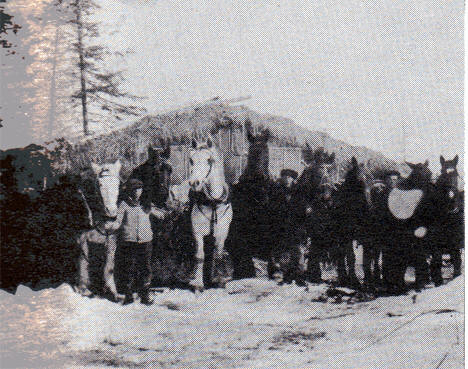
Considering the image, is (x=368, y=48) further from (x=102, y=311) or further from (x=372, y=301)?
(x=102, y=311)

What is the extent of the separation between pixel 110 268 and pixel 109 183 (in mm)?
900

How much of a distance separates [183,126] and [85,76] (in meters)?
1.22

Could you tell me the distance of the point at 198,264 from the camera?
4.99 meters

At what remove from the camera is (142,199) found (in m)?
5.04

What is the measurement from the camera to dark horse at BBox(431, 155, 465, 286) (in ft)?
16.1

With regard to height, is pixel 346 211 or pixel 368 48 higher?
pixel 368 48

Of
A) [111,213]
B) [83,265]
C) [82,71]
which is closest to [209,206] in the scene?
[111,213]

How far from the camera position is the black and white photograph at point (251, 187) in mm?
4871

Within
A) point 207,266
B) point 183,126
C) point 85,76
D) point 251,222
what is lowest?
point 207,266

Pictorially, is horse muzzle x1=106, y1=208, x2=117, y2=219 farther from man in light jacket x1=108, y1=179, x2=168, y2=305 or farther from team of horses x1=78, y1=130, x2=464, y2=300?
team of horses x1=78, y1=130, x2=464, y2=300

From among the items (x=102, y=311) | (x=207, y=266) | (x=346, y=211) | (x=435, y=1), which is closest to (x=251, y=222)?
(x=207, y=266)

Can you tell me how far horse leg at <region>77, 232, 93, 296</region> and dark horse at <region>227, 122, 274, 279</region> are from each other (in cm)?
157

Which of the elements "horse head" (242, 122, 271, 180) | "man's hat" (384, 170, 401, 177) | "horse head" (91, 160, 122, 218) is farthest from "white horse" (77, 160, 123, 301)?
"man's hat" (384, 170, 401, 177)

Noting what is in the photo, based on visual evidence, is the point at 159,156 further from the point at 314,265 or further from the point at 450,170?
the point at 450,170
